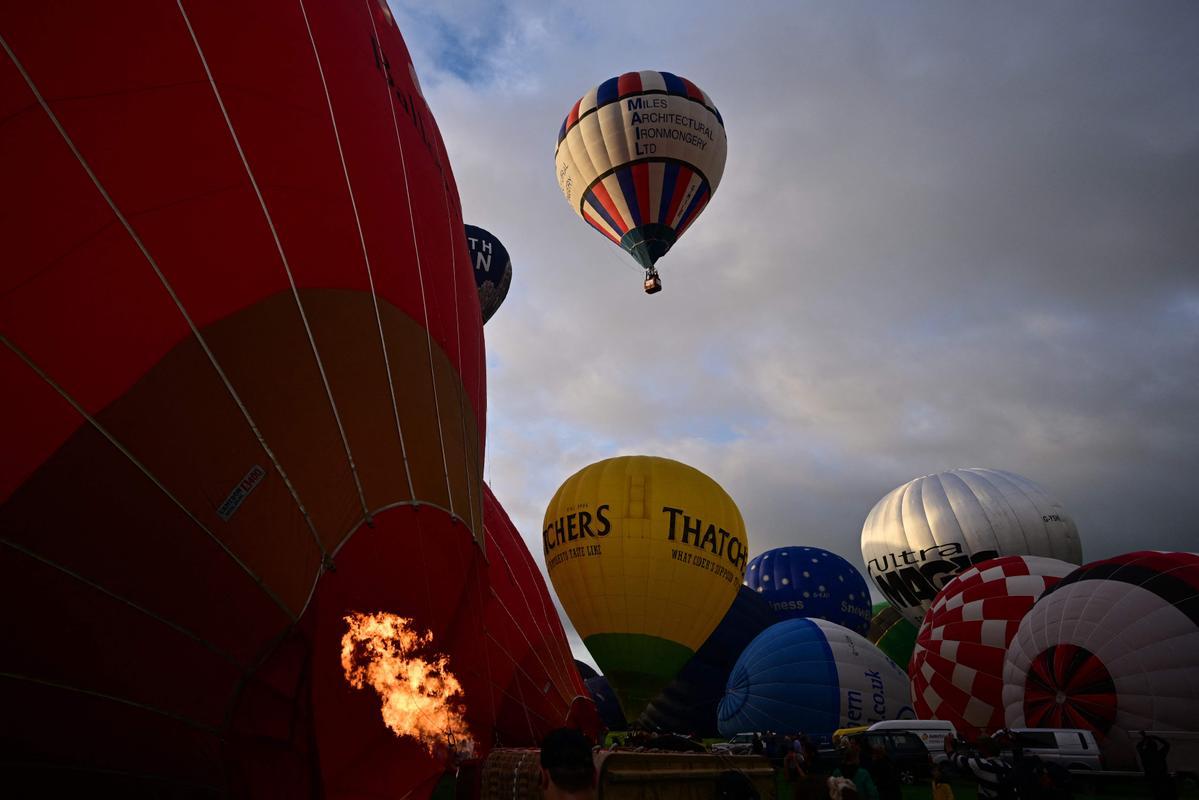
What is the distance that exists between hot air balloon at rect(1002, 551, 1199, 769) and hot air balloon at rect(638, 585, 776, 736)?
9.02 m

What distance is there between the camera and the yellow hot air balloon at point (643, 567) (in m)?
14.1

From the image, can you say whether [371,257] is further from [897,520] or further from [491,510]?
[897,520]

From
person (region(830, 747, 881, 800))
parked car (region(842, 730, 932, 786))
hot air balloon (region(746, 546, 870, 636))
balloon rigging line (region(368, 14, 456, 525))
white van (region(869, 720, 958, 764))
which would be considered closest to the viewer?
balloon rigging line (region(368, 14, 456, 525))

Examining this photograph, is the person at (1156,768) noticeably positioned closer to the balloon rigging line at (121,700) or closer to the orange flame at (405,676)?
the orange flame at (405,676)

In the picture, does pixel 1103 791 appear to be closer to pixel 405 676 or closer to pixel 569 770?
pixel 405 676

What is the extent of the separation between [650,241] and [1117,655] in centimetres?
1382

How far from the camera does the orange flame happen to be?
419cm

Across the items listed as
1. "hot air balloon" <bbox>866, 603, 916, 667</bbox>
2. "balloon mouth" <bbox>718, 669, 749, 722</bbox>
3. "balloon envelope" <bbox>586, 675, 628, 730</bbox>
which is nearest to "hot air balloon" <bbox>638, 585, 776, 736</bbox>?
"balloon mouth" <bbox>718, 669, 749, 722</bbox>

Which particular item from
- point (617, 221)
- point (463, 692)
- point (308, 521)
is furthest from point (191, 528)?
point (617, 221)

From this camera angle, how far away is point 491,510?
28.5 ft

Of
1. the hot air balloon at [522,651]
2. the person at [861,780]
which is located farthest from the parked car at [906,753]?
the person at [861,780]

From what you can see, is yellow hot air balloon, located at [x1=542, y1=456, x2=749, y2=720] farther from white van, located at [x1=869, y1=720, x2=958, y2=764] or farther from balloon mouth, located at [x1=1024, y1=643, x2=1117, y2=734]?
balloon mouth, located at [x1=1024, y1=643, x2=1117, y2=734]

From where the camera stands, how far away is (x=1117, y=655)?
32.5 ft

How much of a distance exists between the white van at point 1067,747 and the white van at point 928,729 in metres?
1.99
